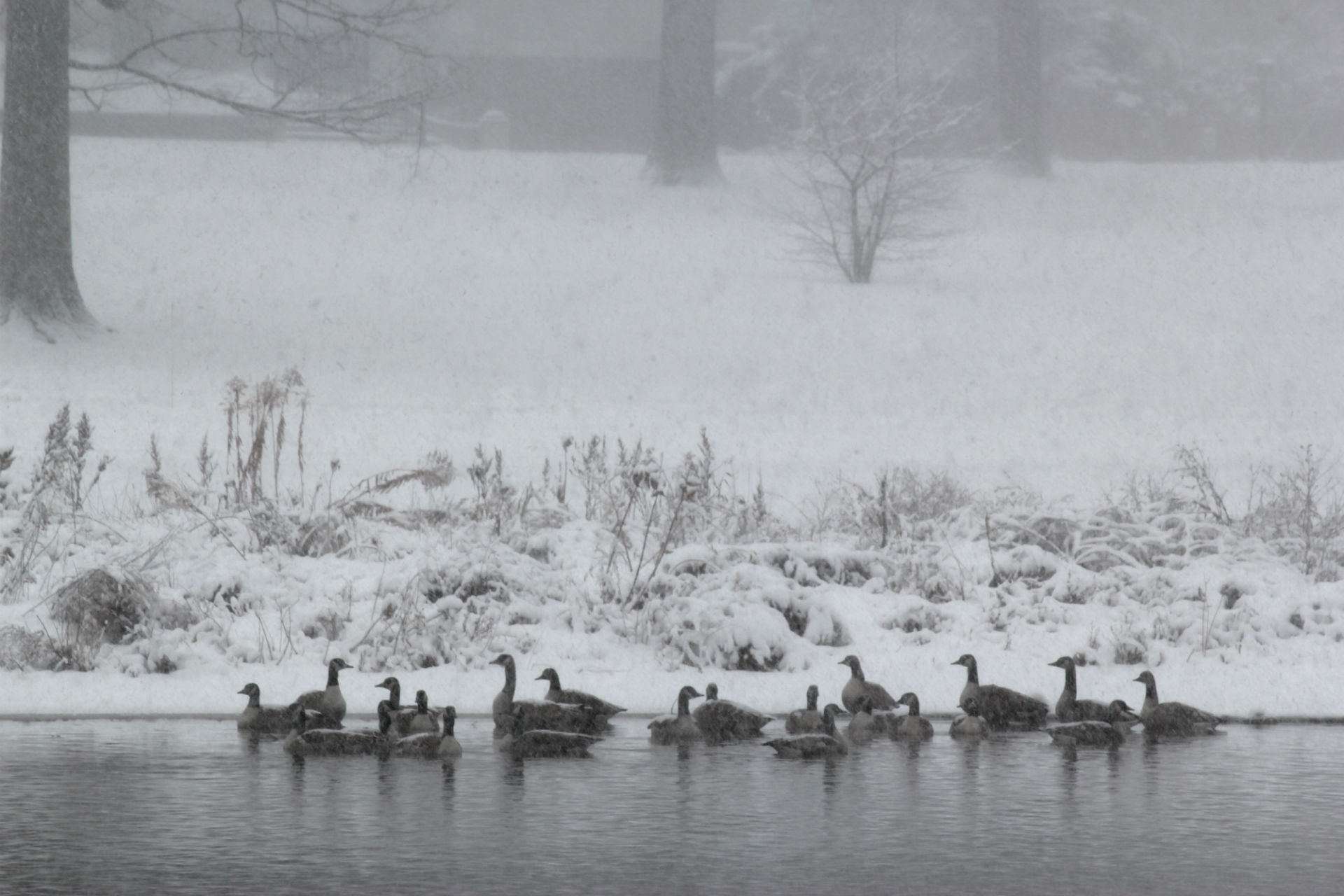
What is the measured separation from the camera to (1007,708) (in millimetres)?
9117

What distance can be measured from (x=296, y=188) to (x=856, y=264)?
14.7 metres

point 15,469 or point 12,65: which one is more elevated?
point 12,65

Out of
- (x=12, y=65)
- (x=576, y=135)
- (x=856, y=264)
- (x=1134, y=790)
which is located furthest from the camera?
(x=576, y=135)

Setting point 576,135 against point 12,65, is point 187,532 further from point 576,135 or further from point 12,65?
point 576,135

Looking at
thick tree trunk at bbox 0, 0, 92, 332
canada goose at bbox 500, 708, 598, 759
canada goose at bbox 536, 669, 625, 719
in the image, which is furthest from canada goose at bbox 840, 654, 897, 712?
thick tree trunk at bbox 0, 0, 92, 332

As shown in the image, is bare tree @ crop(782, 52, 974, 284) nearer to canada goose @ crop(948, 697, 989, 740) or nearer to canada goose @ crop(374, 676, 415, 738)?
canada goose @ crop(948, 697, 989, 740)

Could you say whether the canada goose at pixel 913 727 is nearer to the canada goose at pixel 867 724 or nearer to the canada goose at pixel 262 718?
the canada goose at pixel 867 724

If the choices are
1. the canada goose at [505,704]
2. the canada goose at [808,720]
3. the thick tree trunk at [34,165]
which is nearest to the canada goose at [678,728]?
the canada goose at [808,720]

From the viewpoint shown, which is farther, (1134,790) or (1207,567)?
(1207,567)

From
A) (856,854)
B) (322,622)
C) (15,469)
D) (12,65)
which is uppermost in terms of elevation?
(12,65)

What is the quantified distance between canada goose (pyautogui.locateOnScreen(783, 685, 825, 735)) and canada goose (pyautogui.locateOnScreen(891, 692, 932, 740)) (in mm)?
470

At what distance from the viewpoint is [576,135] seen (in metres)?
56.2

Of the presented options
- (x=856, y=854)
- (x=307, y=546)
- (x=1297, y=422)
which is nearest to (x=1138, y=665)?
(x=856, y=854)

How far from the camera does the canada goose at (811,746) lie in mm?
8148
